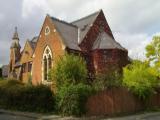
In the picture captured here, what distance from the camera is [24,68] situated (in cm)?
5075

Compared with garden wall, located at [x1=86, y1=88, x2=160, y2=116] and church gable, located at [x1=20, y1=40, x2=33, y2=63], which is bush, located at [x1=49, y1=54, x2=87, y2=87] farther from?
church gable, located at [x1=20, y1=40, x2=33, y2=63]

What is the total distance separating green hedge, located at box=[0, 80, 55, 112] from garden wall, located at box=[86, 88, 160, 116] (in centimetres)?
397

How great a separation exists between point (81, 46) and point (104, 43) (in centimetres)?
328

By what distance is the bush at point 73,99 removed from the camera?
25766mm

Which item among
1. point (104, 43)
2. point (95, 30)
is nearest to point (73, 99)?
point (104, 43)

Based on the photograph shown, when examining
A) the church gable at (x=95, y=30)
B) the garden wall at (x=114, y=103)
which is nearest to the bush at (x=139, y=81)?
the garden wall at (x=114, y=103)

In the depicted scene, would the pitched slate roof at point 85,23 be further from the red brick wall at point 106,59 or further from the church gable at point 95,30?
the red brick wall at point 106,59

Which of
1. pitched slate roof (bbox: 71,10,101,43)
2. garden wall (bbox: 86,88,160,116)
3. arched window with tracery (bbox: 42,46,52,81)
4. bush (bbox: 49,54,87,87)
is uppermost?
pitched slate roof (bbox: 71,10,101,43)

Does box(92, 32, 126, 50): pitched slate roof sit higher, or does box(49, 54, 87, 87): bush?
box(92, 32, 126, 50): pitched slate roof

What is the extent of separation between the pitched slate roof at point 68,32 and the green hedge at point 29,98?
10.5 m

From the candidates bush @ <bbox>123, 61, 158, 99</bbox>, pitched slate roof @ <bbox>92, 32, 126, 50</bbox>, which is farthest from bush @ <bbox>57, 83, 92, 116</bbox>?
pitched slate roof @ <bbox>92, 32, 126, 50</bbox>

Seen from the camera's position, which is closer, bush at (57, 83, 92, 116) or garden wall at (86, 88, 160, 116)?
bush at (57, 83, 92, 116)

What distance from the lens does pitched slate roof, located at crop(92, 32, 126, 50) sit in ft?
132

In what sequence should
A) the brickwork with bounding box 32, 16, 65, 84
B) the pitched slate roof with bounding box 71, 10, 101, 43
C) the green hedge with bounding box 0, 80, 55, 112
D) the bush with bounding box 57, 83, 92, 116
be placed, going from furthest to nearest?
1. the pitched slate roof with bounding box 71, 10, 101, 43
2. the brickwork with bounding box 32, 16, 65, 84
3. the green hedge with bounding box 0, 80, 55, 112
4. the bush with bounding box 57, 83, 92, 116
